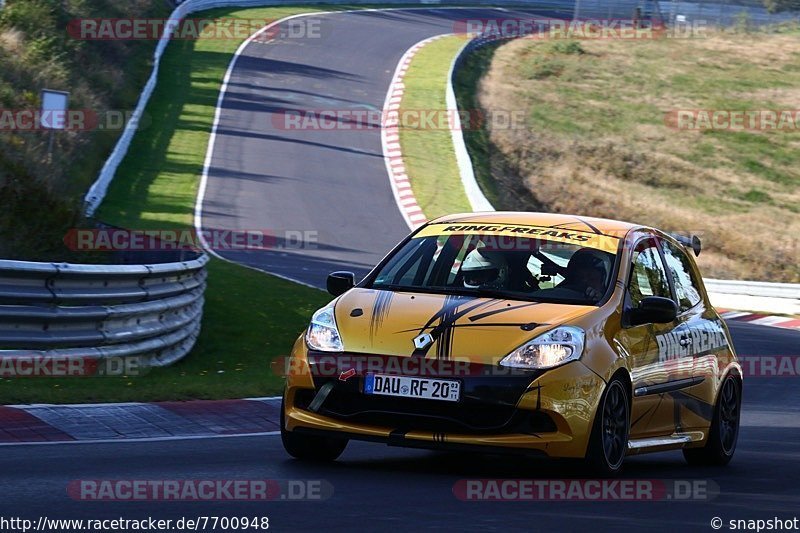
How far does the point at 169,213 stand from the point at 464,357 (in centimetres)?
2140

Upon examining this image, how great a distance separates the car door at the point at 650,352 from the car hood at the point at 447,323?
461 millimetres

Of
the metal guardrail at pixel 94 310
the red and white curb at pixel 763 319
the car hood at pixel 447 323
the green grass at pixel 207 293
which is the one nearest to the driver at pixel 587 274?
the car hood at pixel 447 323

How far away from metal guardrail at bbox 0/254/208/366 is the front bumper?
172 inches

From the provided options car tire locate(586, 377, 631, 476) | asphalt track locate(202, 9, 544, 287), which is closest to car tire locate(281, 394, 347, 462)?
car tire locate(586, 377, 631, 476)

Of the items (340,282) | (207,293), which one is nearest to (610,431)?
(340,282)

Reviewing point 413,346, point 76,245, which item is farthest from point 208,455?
point 76,245

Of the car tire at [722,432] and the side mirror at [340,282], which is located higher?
the side mirror at [340,282]

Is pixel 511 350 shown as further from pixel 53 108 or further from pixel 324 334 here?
pixel 53 108

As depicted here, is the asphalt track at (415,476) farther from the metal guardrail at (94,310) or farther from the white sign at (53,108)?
the white sign at (53,108)

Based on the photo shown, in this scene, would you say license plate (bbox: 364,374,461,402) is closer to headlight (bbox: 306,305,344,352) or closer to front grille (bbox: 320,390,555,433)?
front grille (bbox: 320,390,555,433)

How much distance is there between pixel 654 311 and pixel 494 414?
1291mm

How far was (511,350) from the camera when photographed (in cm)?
754

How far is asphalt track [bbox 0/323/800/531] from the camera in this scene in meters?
A: 6.34

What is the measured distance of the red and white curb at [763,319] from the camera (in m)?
24.6
